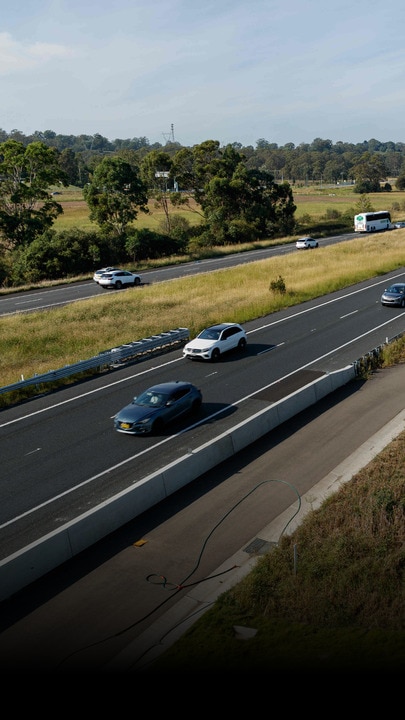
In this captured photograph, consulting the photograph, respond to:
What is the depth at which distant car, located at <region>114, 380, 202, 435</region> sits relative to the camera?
70.7 ft

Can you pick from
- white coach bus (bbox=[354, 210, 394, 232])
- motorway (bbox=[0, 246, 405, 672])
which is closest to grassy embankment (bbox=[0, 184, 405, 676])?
motorway (bbox=[0, 246, 405, 672])

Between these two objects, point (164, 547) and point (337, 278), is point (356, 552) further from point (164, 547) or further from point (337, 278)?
point (337, 278)

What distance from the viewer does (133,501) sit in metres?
16.5

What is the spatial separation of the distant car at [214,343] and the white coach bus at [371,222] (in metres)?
68.2

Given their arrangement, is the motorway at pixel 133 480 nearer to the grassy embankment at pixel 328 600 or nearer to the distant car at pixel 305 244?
the grassy embankment at pixel 328 600

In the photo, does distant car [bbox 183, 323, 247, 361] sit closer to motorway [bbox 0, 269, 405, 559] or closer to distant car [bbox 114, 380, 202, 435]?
motorway [bbox 0, 269, 405, 559]

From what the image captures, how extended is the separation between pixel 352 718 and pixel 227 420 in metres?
14.0

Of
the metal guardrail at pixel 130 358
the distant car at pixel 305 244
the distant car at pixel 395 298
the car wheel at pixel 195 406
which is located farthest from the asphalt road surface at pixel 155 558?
the distant car at pixel 305 244

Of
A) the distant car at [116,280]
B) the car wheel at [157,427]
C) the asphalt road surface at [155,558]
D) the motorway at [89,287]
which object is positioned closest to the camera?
the asphalt road surface at [155,558]

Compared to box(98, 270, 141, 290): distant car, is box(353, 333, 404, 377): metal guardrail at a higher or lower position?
lower

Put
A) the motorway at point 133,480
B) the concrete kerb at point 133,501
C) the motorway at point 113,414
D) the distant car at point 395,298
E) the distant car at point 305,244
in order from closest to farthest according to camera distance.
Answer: the motorway at point 133,480 → the concrete kerb at point 133,501 → the motorway at point 113,414 → the distant car at point 395,298 → the distant car at point 305,244

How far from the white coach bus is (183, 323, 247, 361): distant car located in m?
68.2

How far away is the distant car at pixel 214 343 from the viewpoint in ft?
102

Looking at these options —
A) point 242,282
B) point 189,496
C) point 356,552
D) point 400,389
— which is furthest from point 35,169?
point 356,552
